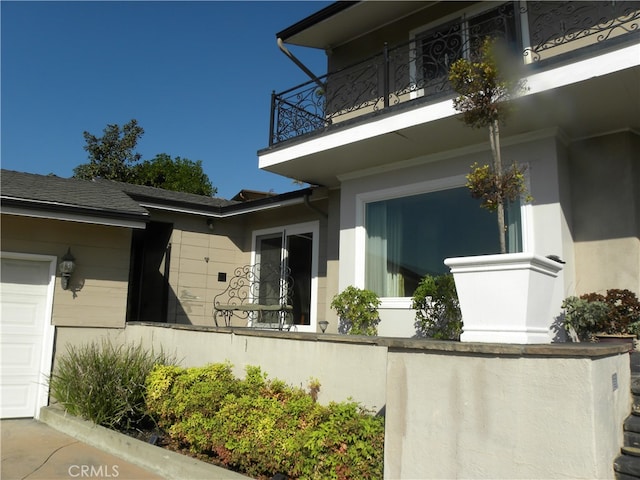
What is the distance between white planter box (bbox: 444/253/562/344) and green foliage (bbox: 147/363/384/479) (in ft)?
4.58

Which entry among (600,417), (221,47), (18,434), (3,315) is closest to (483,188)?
(600,417)

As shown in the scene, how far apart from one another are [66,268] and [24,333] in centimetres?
122

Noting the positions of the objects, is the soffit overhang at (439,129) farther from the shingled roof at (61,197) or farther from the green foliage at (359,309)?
the shingled roof at (61,197)

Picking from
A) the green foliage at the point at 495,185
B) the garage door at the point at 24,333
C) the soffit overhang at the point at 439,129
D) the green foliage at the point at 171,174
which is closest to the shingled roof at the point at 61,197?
the garage door at the point at 24,333

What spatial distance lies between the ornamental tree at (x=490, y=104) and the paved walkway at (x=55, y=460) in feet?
14.3

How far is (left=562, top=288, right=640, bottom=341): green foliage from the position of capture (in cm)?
550

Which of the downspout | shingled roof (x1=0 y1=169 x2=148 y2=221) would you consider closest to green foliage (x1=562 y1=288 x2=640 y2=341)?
the downspout

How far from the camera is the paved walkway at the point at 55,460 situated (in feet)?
16.8

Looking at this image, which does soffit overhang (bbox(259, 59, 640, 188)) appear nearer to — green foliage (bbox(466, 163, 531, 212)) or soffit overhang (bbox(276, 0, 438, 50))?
green foliage (bbox(466, 163, 531, 212))

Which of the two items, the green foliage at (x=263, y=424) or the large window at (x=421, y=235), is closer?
the green foliage at (x=263, y=424)

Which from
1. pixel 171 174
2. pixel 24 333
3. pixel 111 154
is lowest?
pixel 24 333

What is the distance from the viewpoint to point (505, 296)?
3484 mm

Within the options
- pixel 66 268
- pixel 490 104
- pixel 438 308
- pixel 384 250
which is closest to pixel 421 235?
pixel 384 250

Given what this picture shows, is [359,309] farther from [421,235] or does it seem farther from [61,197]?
[61,197]
